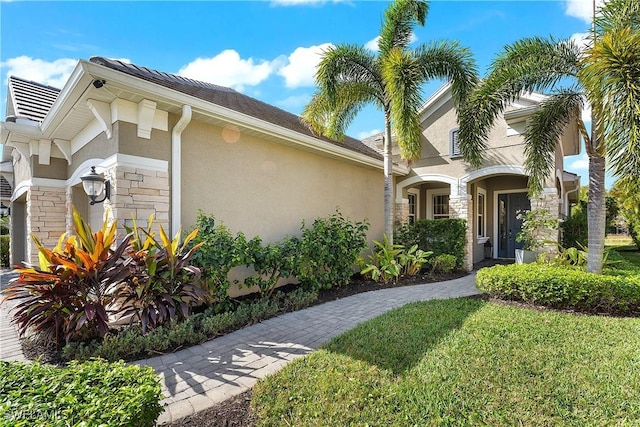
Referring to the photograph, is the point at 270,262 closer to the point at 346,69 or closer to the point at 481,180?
the point at 346,69

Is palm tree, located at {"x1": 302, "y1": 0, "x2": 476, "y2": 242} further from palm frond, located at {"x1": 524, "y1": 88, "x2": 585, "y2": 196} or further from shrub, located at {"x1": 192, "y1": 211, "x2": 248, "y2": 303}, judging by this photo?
shrub, located at {"x1": 192, "y1": 211, "x2": 248, "y2": 303}

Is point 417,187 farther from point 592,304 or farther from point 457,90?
point 592,304

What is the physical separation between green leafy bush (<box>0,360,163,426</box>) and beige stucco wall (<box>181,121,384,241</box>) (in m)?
3.64

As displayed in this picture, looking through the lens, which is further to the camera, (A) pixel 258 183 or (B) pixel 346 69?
(B) pixel 346 69

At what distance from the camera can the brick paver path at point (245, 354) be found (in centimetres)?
302

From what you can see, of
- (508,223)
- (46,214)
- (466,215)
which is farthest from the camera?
(508,223)

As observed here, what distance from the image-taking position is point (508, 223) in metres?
13.0

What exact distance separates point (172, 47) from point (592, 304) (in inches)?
384

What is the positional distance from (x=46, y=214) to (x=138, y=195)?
4619mm

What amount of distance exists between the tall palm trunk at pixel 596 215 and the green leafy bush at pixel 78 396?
7695 millimetres

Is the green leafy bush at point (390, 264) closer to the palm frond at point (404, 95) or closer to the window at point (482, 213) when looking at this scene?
the palm frond at point (404, 95)

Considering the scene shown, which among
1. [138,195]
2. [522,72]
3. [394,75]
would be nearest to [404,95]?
[394,75]

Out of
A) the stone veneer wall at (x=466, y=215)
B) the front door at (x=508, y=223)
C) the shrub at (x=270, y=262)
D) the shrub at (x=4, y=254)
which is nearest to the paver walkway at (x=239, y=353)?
the shrub at (x=270, y=262)

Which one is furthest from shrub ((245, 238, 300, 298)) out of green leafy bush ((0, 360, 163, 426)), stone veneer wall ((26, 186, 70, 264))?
stone veneer wall ((26, 186, 70, 264))
